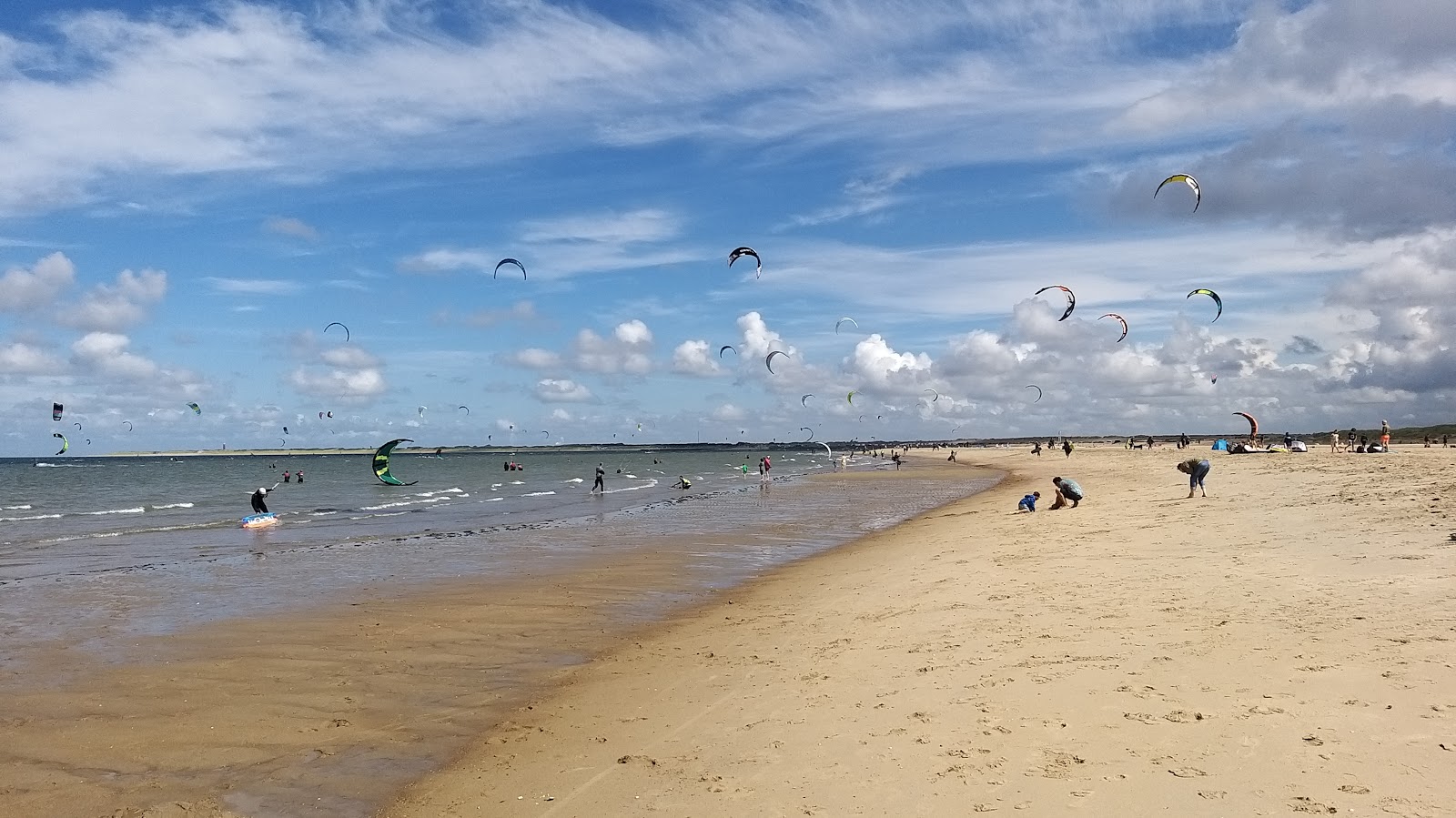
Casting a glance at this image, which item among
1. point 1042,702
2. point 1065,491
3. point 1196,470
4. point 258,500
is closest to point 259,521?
point 258,500

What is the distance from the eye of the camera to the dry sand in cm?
501

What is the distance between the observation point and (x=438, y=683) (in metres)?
9.27

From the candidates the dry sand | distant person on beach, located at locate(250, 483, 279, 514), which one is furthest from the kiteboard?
the dry sand

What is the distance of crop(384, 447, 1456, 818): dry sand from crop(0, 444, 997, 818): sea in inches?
62.8

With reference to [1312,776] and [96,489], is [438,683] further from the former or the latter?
[96,489]

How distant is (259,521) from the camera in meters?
30.9

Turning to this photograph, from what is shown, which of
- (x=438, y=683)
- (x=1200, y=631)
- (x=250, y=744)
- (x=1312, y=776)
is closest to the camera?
(x=1312, y=776)

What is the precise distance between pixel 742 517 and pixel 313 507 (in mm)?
21801

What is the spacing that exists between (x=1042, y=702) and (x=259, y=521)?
31.0 m

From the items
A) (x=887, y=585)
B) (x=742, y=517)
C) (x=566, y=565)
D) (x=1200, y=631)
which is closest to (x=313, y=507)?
(x=742, y=517)

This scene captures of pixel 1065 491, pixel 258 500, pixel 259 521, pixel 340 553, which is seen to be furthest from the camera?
pixel 258 500

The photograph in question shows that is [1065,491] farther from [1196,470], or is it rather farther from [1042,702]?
[1042,702]

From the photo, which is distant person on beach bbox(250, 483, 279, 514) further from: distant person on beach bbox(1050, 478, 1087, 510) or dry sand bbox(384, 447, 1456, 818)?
distant person on beach bbox(1050, 478, 1087, 510)

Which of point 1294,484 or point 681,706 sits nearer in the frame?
point 681,706
